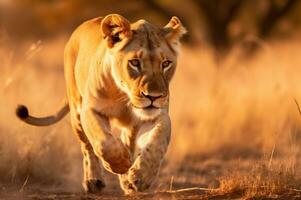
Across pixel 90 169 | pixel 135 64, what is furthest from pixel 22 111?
pixel 135 64

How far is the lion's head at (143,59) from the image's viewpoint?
518 centimetres

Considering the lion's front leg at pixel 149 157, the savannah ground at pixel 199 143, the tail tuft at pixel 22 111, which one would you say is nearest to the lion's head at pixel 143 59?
the lion's front leg at pixel 149 157

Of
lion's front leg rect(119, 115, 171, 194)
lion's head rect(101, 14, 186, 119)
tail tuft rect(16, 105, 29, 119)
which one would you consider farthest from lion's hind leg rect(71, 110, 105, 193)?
lion's head rect(101, 14, 186, 119)

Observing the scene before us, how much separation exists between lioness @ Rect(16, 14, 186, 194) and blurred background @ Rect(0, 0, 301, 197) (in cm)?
39

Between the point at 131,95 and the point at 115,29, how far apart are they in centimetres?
53

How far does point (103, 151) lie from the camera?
5.45 meters

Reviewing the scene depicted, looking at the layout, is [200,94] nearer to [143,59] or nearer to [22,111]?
[22,111]

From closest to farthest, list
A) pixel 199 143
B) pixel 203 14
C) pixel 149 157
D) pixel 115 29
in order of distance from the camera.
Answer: pixel 149 157
pixel 115 29
pixel 199 143
pixel 203 14

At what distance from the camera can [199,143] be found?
922cm

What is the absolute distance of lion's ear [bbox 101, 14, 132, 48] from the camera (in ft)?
18.2

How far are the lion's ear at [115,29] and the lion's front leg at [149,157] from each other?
509mm

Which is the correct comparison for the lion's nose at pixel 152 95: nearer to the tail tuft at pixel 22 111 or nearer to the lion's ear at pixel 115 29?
the lion's ear at pixel 115 29

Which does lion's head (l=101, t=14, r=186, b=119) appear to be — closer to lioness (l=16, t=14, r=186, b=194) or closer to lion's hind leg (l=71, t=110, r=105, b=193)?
lioness (l=16, t=14, r=186, b=194)

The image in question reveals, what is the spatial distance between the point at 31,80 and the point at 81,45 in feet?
15.0
